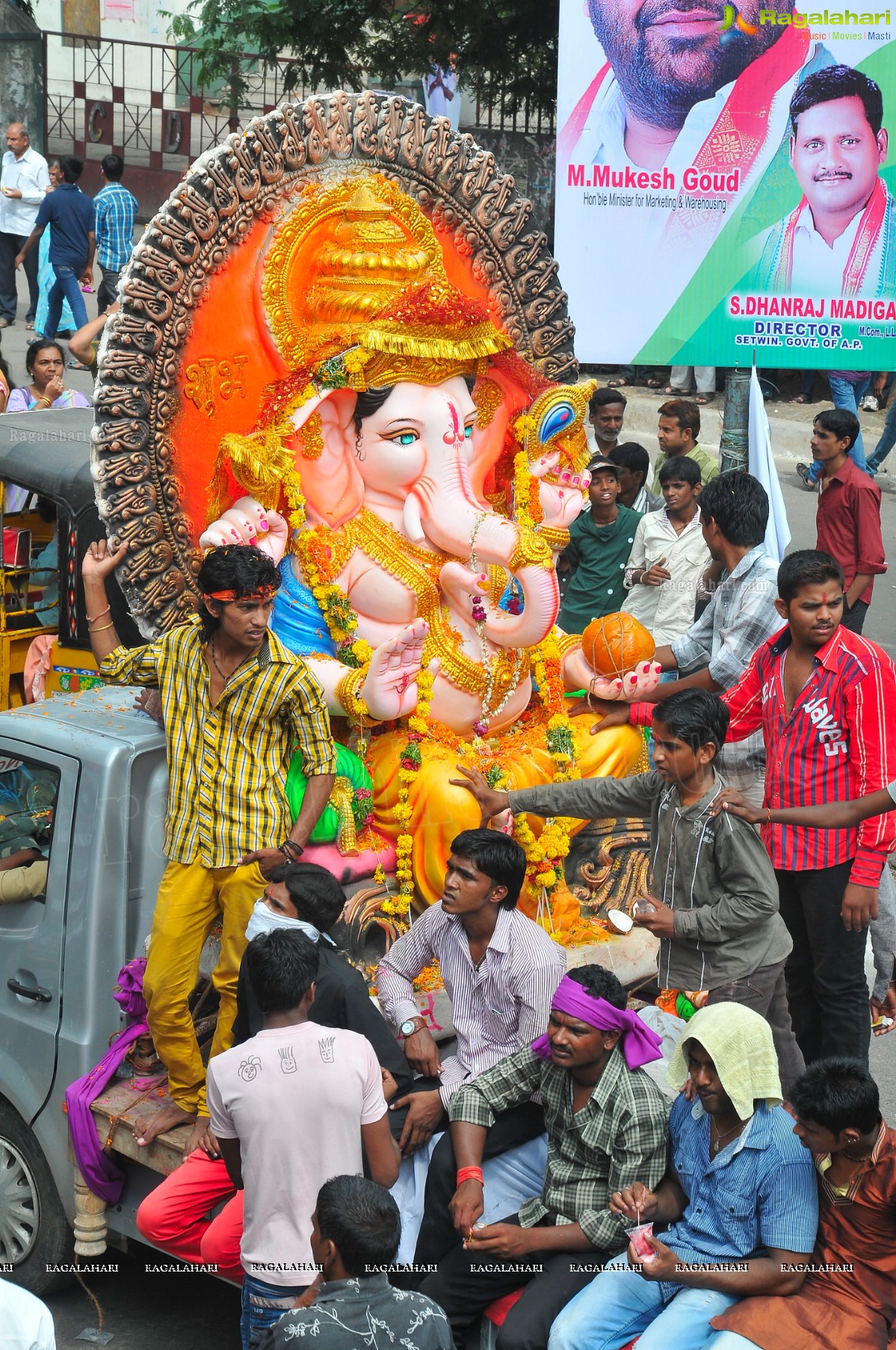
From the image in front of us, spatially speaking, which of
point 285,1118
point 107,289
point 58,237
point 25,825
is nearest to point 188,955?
point 25,825

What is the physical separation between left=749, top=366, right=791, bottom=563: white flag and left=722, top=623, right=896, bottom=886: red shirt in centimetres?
226

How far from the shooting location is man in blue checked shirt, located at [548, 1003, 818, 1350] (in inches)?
138

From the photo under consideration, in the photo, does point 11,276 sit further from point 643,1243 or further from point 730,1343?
point 730,1343

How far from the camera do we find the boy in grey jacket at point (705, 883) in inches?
161

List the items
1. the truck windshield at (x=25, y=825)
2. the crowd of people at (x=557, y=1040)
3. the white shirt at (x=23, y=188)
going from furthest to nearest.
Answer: the white shirt at (x=23, y=188), the truck windshield at (x=25, y=825), the crowd of people at (x=557, y=1040)

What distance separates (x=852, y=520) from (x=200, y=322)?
3847mm

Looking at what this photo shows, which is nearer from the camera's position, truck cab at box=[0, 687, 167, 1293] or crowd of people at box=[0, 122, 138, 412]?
truck cab at box=[0, 687, 167, 1293]

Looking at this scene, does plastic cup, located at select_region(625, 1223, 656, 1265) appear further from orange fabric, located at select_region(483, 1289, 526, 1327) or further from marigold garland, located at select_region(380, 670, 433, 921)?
marigold garland, located at select_region(380, 670, 433, 921)

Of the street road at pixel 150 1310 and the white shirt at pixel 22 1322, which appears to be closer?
the white shirt at pixel 22 1322

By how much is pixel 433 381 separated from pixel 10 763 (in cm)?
185

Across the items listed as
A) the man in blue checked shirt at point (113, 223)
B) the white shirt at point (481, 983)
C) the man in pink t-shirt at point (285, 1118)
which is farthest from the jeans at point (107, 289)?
the man in pink t-shirt at point (285, 1118)

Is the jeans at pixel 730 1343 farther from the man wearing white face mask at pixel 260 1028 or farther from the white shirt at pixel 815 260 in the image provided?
the white shirt at pixel 815 260

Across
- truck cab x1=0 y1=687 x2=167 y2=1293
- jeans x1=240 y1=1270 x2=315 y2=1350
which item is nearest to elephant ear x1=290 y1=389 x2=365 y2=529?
truck cab x1=0 y1=687 x2=167 y2=1293

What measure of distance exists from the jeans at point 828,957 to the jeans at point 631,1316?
1.24 meters
